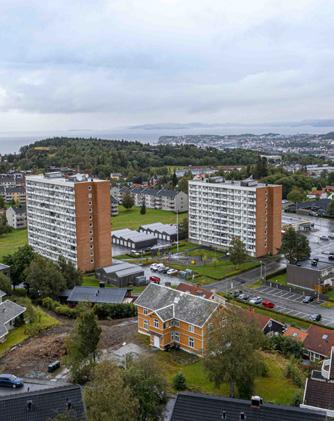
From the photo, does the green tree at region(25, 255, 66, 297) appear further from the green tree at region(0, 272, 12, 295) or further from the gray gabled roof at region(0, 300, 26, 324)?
the gray gabled roof at region(0, 300, 26, 324)

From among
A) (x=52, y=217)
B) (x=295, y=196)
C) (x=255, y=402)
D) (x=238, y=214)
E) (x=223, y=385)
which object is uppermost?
(x=52, y=217)

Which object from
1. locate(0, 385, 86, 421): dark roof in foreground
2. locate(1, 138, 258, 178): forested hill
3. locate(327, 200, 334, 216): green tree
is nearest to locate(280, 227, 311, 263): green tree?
locate(327, 200, 334, 216): green tree

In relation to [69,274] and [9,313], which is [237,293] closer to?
[69,274]

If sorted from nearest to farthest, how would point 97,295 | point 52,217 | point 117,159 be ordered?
1. point 97,295
2. point 52,217
3. point 117,159

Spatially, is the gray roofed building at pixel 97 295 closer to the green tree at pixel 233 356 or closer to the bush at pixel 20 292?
the bush at pixel 20 292

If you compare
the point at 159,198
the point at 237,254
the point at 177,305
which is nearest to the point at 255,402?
the point at 177,305

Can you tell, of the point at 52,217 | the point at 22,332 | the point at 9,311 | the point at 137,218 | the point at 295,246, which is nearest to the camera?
the point at 22,332

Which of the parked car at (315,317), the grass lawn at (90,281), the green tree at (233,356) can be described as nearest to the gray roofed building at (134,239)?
the grass lawn at (90,281)
